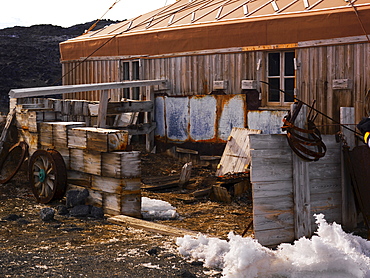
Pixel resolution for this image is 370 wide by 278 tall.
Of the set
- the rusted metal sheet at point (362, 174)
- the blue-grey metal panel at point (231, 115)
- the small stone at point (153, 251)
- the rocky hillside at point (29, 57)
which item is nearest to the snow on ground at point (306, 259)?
the small stone at point (153, 251)

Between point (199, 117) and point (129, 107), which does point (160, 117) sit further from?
point (199, 117)

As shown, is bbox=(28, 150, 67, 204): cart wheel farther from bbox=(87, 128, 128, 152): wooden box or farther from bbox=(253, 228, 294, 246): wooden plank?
bbox=(253, 228, 294, 246): wooden plank

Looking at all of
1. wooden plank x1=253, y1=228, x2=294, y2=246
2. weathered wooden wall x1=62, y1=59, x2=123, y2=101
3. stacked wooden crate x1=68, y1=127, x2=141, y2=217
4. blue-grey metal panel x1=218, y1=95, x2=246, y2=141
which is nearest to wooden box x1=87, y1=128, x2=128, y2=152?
stacked wooden crate x1=68, y1=127, x2=141, y2=217

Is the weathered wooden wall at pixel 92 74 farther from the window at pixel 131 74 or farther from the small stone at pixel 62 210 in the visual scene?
the small stone at pixel 62 210

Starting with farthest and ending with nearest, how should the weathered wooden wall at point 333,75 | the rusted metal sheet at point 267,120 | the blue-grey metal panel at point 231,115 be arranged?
the blue-grey metal panel at point 231,115 < the rusted metal sheet at point 267,120 < the weathered wooden wall at point 333,75

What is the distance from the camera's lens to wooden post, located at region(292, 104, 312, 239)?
7.17 m

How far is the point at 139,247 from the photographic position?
23.2ft

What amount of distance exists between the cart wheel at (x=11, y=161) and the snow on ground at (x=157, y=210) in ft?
9.37

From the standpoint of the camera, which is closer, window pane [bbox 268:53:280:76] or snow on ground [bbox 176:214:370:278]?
snow on ground [bbox 176:214:370:278]

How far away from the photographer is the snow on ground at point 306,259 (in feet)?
18.9

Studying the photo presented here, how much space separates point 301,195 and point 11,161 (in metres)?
7.14

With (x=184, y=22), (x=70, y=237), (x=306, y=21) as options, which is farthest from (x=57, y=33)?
(x=70, y=237)

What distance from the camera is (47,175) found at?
9930mm

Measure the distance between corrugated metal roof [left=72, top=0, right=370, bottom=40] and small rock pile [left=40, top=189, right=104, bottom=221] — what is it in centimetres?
567
